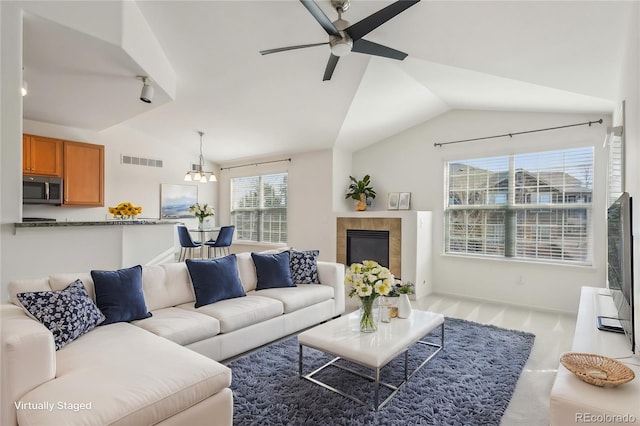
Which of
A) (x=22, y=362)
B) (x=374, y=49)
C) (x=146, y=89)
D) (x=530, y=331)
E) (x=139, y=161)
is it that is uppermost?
(x=374, y=49)

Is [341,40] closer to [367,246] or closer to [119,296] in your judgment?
[119,296]

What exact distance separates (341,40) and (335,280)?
2462 mm

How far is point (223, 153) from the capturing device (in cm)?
717

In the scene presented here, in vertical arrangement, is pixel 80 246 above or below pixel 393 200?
below

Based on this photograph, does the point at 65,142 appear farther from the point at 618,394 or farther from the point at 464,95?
the point at 618,394

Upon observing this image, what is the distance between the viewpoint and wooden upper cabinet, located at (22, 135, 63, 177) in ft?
15.6

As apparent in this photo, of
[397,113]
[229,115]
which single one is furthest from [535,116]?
[229,115]

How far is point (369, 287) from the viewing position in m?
2.42

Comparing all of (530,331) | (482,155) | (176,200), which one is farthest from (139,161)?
(530,331)

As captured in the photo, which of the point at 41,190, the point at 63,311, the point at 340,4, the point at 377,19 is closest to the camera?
the point at 63,311

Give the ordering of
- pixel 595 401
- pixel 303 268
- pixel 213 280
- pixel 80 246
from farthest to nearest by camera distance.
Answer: pixel 303 268 < pixel 213 280 < pixel 80 246 < pixel 595 401

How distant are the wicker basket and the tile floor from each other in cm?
69

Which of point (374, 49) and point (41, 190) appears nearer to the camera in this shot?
point (374, 49)

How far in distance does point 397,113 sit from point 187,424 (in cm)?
459
